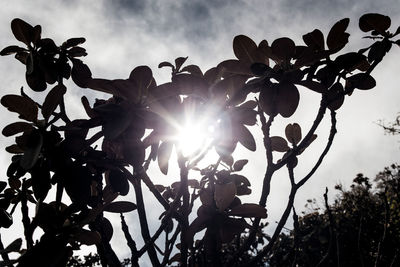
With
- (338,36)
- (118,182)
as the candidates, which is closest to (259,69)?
(338,36)

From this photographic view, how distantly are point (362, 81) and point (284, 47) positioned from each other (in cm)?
37

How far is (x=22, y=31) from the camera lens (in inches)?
58.2

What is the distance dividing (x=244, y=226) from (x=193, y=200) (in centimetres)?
36

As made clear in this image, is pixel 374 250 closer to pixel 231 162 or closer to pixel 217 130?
pixel 231 162

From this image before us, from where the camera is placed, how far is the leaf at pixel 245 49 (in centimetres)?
105

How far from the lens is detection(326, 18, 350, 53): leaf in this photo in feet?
3.37

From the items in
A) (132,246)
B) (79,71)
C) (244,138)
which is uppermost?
(79,71)

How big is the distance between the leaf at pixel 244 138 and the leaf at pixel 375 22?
0.59 m

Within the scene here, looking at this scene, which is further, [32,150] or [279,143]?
[279,143]

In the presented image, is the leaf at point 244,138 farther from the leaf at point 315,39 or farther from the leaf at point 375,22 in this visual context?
the leaf at point 375,22

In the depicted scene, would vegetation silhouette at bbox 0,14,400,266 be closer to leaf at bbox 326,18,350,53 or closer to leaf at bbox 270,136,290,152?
leaf at bbox 326,18,350,53

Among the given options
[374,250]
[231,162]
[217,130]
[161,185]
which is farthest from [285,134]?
[374,250]

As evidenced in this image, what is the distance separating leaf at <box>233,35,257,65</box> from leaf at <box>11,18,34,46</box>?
1.01m

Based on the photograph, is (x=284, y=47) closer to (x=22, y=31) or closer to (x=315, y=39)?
(x=315, y=39)
